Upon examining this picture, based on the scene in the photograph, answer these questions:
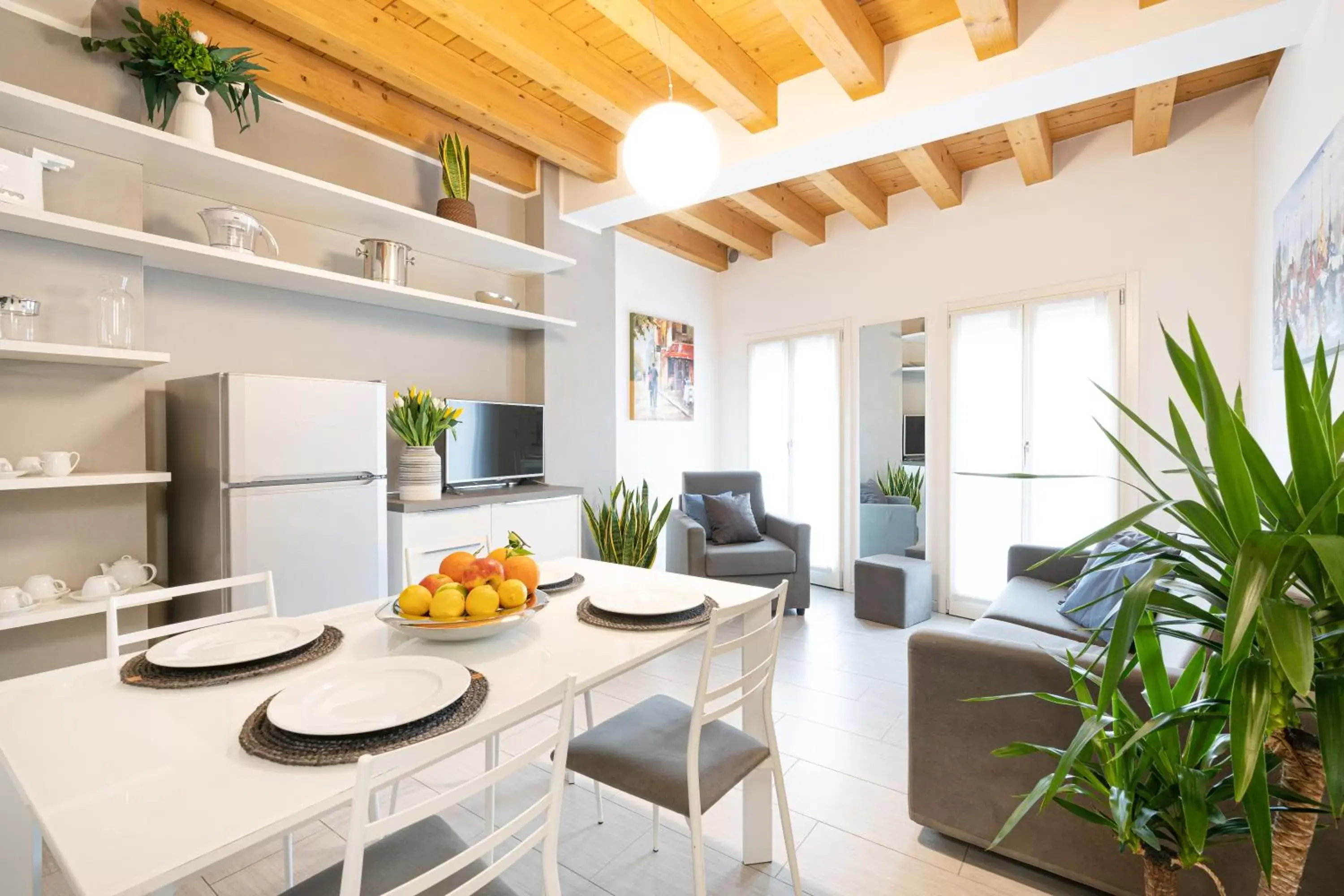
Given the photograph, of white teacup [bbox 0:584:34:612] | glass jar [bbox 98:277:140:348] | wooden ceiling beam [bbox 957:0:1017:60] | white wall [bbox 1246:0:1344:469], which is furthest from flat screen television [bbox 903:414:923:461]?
white teacup [bbox 0:584:34:612]

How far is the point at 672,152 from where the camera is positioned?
1712 mm

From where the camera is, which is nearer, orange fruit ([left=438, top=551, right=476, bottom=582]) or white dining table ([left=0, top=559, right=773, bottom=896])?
white dining table ([left=0, top=559, right=773, bottom=896])

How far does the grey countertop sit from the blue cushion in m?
0.89

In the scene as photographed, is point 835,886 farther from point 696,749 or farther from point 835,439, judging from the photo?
point 835,439

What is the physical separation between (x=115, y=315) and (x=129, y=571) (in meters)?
0.91

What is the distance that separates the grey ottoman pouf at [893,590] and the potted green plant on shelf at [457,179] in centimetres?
308

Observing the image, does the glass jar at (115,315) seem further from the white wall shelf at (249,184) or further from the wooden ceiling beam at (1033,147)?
the wooden ceiling beam at (1033,147)

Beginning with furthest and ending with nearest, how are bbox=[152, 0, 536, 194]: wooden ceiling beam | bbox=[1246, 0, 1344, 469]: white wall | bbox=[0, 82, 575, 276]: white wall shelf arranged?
bbox=[152, 0, 536, 194]: wooden ceiling beam, bbox=[0, 82, 575, 276]: white wall shelf, bbox=[1246, 0, 1344, 469]: white wall

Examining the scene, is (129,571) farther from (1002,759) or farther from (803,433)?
(803,433)

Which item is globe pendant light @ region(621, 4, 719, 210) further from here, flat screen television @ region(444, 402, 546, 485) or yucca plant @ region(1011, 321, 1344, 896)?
flat screen television @ region(444, 402, 546, 485)

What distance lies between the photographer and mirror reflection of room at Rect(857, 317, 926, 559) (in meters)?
4.32

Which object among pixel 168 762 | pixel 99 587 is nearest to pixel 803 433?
pixel 99 587

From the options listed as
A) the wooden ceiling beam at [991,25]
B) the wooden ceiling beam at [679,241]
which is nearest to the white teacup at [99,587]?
the wooden ceiling beam at [679,241]

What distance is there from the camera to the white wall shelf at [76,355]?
196 cm
